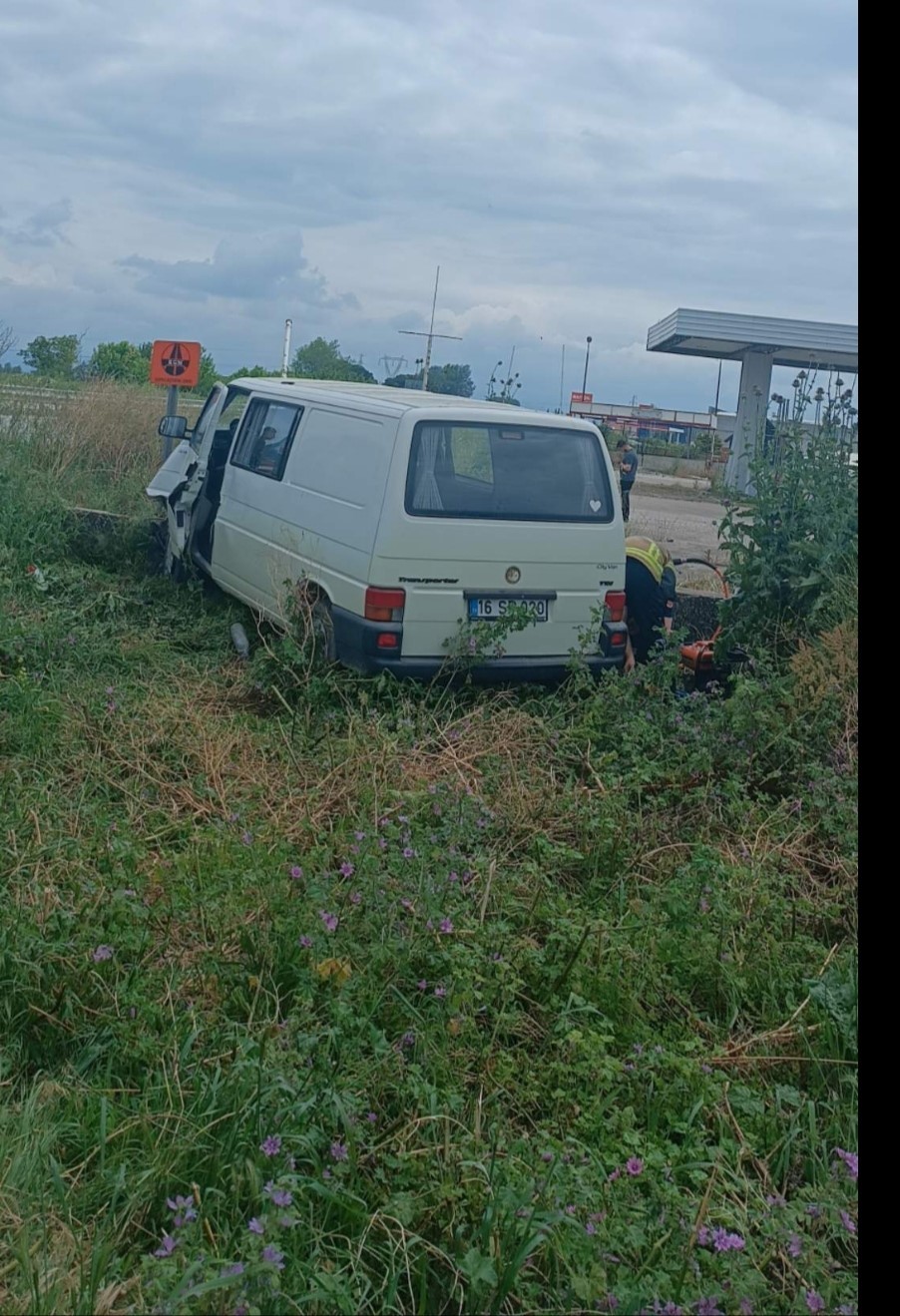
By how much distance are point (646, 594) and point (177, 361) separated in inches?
273

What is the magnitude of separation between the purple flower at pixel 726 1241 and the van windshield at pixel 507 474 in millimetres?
4981

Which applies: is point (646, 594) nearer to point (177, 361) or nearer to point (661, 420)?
→ point (177, 361)

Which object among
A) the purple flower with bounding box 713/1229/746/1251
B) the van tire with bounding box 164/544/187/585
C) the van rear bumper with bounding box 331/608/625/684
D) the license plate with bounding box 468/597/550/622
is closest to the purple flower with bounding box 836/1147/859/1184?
the purple flower with bounding box 713/1229/746/1251

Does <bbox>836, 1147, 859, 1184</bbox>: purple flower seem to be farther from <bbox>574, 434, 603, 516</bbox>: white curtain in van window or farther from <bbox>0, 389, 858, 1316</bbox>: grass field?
<bbox>574, 434, 603, 516</bbox>: white curtain in van window

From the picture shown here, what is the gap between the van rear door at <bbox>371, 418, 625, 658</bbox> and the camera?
289 inches

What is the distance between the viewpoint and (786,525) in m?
8.45

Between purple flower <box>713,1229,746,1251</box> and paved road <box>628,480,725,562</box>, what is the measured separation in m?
10.9

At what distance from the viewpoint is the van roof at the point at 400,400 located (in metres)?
7.68

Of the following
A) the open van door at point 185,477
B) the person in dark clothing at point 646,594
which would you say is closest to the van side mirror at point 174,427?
the open van door at point 185,477

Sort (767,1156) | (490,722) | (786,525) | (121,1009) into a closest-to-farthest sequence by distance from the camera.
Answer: (767,1156)
(121,1009)
(490,722)
(786,525)

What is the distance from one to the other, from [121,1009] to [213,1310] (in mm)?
1489

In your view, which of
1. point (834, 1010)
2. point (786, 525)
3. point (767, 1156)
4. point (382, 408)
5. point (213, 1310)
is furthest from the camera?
point (786, 525)

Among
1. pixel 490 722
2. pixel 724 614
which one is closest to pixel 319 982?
pixel 490 722

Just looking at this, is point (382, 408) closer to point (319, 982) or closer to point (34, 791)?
point (34, 791)
